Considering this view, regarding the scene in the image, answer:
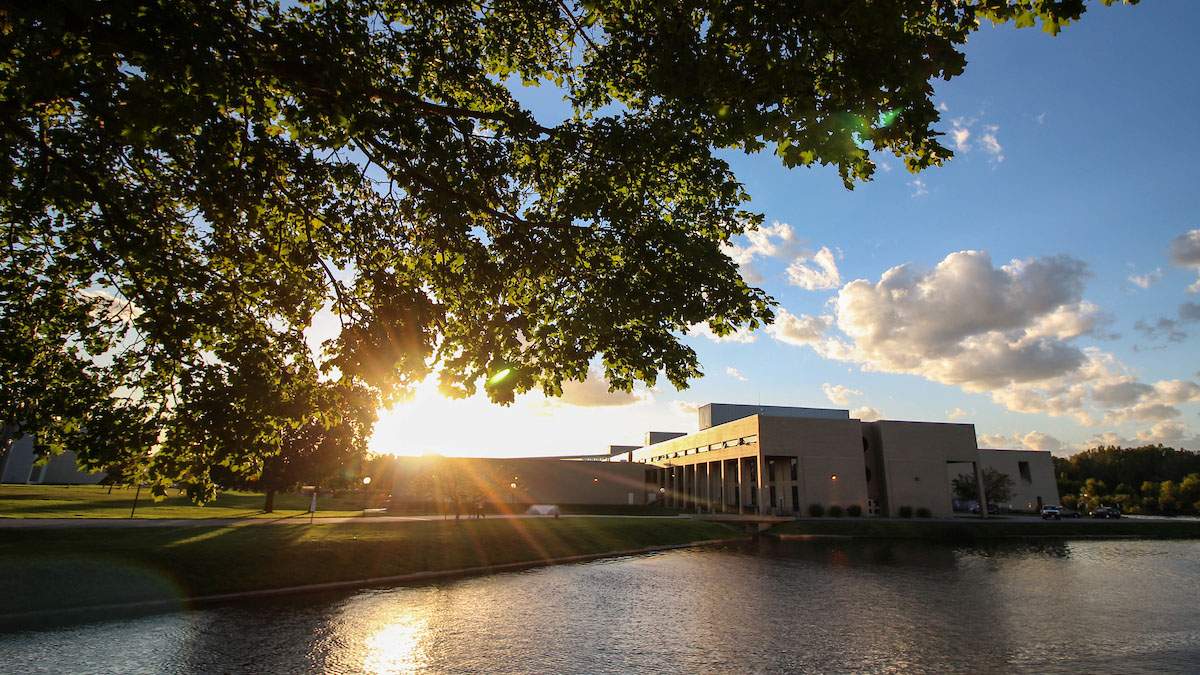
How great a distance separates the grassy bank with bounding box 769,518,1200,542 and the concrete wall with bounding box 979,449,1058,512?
1483 inches

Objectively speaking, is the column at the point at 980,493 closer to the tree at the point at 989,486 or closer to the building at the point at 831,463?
the building at the point at 831,463

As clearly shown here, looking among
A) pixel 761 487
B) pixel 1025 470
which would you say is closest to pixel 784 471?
pixel 761 487

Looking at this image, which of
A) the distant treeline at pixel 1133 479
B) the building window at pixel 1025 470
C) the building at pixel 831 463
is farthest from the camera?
the distant treeline at pixel 1133 479

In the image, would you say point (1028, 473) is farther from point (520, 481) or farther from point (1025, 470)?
point (520, 481)

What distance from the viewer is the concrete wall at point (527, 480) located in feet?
211

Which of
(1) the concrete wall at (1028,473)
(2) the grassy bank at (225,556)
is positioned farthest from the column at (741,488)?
(1) the concrete wall at (1028,473)

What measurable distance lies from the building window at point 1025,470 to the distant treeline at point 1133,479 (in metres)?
7.14

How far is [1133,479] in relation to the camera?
122 metres

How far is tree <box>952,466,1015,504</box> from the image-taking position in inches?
3356

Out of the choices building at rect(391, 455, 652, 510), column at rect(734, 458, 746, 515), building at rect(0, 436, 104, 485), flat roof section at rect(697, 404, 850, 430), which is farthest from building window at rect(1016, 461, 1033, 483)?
building at rect(0, 436, 104, 485)

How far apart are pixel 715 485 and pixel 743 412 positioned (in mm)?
24012

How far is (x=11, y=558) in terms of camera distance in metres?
16.5

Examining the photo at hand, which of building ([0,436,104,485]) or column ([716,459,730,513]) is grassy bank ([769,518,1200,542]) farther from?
building ([0,436,104,485])

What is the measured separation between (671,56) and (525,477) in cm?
6688
